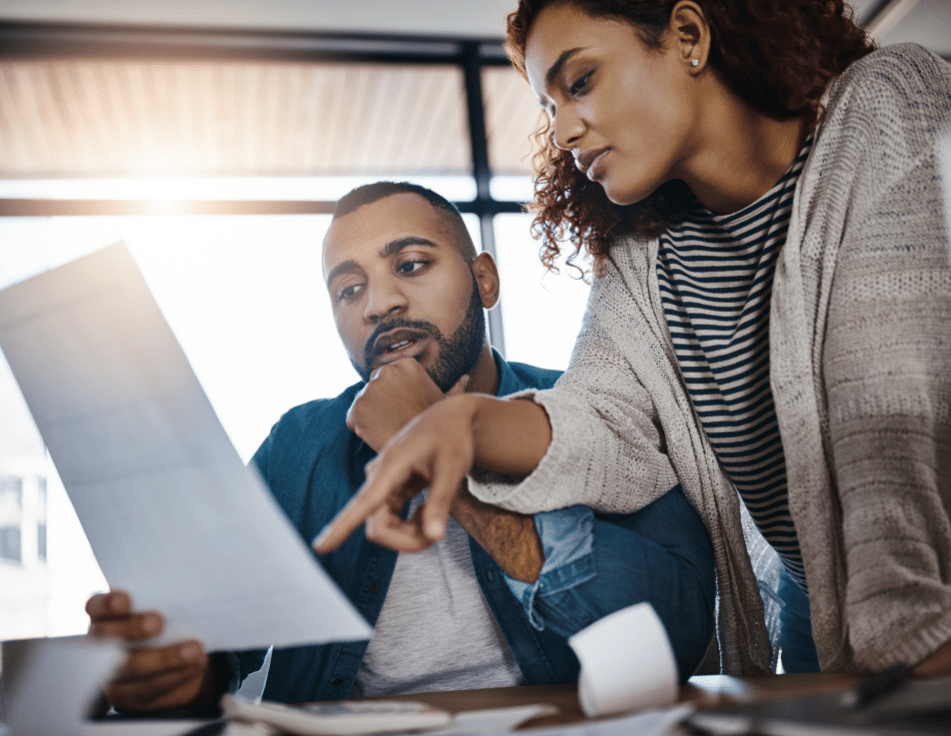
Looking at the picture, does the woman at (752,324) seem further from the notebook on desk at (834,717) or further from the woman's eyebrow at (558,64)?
the notebook on desk at (834,717)

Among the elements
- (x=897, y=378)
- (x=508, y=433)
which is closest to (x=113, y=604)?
(x=508, y=433)

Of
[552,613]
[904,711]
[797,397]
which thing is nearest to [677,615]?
[552,613]

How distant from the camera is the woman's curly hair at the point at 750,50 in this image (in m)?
0.87

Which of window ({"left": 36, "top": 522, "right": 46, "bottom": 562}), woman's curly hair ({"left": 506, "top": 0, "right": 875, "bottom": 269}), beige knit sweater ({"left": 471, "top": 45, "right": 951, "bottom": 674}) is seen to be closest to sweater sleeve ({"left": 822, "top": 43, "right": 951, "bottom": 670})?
beige knit sweater ({"left": 471, "top": 45, "right": 951, "bottom": 674})

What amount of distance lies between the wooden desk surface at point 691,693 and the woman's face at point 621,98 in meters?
0.59

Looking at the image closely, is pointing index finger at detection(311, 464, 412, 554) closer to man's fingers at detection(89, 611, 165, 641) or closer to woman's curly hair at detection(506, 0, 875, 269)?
man's fingers at detection(89, 611, 165, 641)

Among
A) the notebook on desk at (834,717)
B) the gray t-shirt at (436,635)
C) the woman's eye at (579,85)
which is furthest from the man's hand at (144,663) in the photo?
the woman's eye at (579,85)

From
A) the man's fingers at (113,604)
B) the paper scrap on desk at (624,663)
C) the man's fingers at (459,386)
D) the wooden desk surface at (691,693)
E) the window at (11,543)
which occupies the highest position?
the window at (11,543)

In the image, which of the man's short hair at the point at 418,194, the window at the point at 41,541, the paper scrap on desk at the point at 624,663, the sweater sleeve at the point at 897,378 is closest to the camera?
the paper scrap on desk at the point at 624,663

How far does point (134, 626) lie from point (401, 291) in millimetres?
674

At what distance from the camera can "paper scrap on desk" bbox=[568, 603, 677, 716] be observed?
45 cm

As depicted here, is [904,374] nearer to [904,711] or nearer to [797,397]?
[797,397]

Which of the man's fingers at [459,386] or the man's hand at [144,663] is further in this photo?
the man's fingers at [459,386]

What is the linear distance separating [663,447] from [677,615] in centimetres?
22
